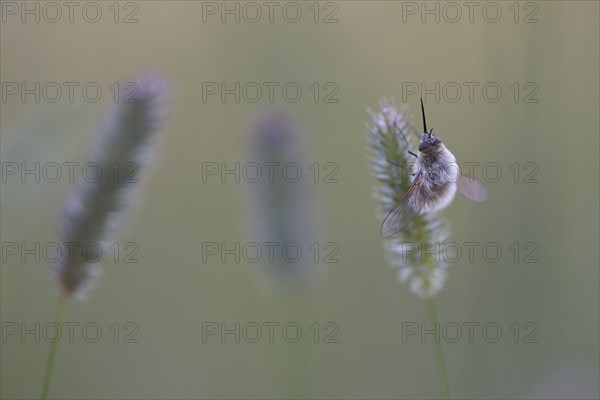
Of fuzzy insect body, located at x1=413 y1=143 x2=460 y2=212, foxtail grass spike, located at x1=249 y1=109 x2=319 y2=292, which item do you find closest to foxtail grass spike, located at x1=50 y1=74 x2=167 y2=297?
foxtail grass spike, located at x1=249 y1=109 x2=319 y2=292

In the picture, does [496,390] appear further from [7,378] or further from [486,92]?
[7,378]

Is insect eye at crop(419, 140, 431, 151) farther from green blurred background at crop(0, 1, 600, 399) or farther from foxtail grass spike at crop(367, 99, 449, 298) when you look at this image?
green blurred background at crop(0, 1, 600, 399)

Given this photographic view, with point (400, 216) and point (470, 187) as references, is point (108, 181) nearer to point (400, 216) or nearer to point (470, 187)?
point (400, 216)

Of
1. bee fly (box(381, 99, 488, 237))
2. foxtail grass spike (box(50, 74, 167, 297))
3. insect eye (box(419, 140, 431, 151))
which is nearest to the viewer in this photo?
foxtail grass spike (box(50, 74, 167, 297))

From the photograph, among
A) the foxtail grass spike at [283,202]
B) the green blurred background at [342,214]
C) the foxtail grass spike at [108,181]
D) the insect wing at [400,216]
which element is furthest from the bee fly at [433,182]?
the foxtail grass spike at [108,181]

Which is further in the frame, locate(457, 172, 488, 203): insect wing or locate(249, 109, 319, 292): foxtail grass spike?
locate(457, 172, 488, 203): insect wing

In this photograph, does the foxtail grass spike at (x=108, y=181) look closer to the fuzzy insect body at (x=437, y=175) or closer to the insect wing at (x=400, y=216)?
the insect wing at (x=400, y=216)

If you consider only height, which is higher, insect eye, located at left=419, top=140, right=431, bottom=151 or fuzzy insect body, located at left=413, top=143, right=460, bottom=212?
insect eye, located at left=419, top=140, right=431, bottom=151

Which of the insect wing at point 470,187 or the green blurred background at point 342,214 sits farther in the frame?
the green blurred background at point 342,214
